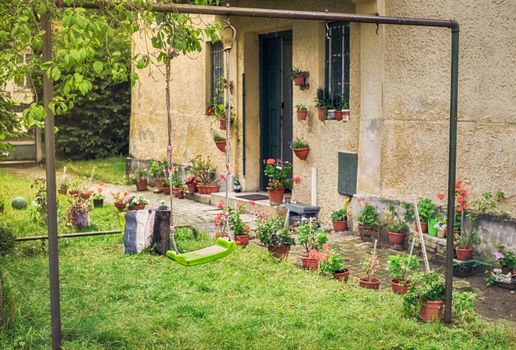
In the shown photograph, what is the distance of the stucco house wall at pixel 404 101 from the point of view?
8883 mm

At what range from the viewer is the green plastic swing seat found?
645 cm

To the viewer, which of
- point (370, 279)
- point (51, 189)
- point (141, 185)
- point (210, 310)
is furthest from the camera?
point (141, 185)

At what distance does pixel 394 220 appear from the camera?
10117 mm

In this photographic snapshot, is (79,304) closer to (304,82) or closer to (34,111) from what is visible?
(34,111)

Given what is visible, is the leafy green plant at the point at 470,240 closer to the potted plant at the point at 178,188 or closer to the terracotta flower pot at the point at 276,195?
the terracotta flower pot at the point at 276,195

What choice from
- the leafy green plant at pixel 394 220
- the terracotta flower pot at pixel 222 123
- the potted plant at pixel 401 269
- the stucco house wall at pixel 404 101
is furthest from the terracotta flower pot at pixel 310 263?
the terracotta flower pot at pixel 222 123

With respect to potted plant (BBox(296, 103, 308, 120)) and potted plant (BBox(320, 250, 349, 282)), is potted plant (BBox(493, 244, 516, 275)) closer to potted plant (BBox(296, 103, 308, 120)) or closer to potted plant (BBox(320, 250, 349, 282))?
potted plant (BBox(320, 250, 349, 282))

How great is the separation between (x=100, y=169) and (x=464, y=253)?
39.8 ft

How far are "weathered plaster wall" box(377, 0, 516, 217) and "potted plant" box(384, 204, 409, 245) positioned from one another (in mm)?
247

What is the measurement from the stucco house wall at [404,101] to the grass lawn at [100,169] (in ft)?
16.7

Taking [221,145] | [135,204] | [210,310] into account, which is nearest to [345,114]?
[135,204]

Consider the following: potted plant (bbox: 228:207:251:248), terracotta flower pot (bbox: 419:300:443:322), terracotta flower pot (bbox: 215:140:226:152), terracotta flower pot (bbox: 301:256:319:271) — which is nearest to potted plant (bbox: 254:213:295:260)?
terracotta flower pot (bbox: 301:256:319:271)

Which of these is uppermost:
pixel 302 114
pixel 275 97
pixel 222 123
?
pixel 275 97

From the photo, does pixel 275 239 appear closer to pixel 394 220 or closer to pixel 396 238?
pixel 396 238
